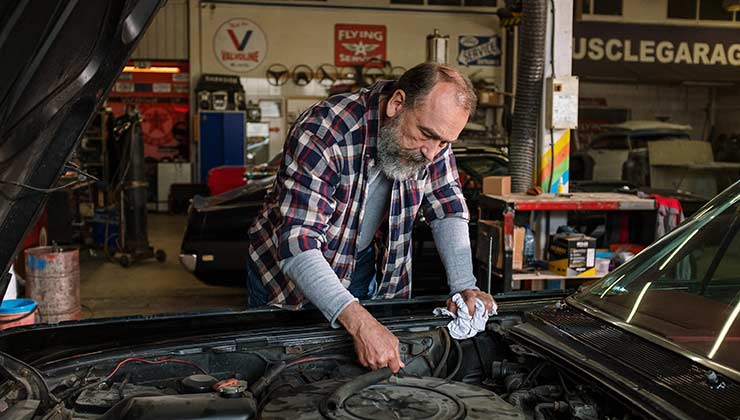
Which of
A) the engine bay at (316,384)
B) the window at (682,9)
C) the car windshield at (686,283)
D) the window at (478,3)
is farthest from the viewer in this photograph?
the window at (682,9)

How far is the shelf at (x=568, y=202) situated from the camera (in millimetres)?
4156

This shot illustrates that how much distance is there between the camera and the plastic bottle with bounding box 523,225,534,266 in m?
4.35

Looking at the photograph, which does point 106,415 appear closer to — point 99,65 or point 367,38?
point 99,65

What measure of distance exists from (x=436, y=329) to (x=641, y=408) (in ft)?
2.31

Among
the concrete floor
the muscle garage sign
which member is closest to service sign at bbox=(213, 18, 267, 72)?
the muscle garage sign

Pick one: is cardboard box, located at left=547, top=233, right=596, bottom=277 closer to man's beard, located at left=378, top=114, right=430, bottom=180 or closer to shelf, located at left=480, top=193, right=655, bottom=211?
shelf, located at left=480, top=193, right=655, bottom=211

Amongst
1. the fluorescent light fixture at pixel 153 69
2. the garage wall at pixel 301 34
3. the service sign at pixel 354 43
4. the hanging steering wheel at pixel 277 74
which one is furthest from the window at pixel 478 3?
the fluorescent light fixture at pixel 153 69

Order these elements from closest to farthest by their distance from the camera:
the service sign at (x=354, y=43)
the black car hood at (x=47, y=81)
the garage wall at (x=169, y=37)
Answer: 1. the black car hood at (x=47, y=81)
2. the garage wall at (x=169, y=37)
3. the service sign at (x=354, y=43)

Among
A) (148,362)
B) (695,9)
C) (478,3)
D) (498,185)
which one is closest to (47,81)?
(148,362)


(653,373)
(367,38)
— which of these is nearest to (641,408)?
(653,373)

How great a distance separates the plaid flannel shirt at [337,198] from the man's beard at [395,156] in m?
0.06

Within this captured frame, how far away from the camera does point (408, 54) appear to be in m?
13.3

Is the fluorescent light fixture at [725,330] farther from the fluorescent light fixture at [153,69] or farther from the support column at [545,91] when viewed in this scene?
the fluorescent light fixture at [153,69]

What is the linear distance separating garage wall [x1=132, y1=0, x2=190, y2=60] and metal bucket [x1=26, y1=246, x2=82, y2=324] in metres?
9.02
